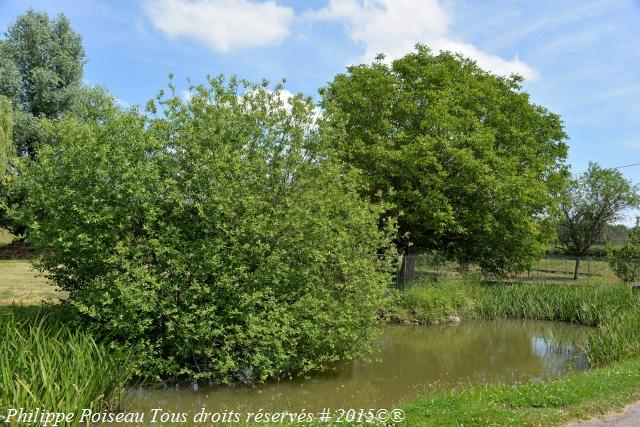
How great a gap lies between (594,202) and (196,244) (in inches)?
1482

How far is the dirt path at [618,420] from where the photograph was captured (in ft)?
21.8

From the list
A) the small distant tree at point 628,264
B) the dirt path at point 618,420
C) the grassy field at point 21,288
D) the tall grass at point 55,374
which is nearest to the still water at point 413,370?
the tall grass at point 55,374

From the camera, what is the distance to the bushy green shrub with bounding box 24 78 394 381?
8.83 meters

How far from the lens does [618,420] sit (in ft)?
22.5

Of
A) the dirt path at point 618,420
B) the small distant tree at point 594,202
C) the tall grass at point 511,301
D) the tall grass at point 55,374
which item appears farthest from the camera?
the small distant tree at point 594,202

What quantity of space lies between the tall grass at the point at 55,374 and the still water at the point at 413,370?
0.96m

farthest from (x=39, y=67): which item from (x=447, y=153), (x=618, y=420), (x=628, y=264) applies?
(x=628, y=264)

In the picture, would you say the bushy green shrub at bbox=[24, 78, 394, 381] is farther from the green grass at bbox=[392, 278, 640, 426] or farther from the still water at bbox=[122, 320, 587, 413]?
the green grass at bbox=[392, 278, 640, 426]

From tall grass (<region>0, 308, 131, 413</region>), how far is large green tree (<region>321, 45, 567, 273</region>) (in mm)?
12424

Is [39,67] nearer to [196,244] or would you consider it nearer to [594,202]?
[196,244]

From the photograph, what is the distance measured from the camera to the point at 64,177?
913 centimetres

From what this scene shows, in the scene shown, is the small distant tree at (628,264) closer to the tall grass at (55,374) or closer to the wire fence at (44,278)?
the wire fence at (44,278)

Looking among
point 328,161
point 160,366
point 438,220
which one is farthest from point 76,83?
point 160,366

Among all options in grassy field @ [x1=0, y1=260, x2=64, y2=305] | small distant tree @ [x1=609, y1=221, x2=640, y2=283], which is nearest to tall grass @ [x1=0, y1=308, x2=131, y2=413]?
grassy field @ [x1=0, y1=260, x2=64, y2=305]
